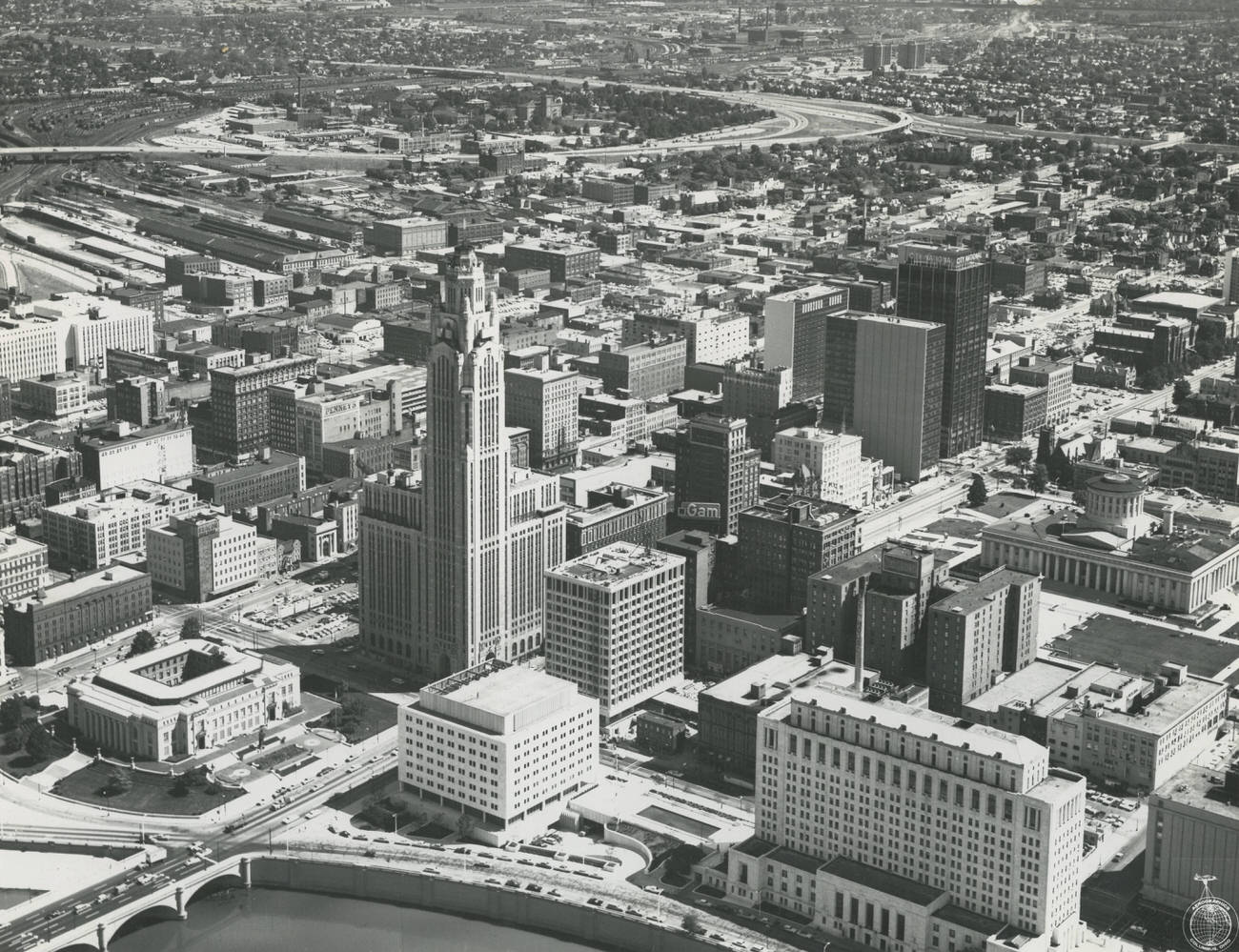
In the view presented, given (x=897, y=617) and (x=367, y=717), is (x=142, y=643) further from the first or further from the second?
(x=897, y=617)

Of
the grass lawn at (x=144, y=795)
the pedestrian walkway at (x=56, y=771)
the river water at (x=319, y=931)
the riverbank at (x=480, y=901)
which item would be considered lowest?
the river water at (x=319, y=931)

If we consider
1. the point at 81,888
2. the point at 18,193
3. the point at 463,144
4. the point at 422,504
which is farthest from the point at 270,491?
the point at 463,144

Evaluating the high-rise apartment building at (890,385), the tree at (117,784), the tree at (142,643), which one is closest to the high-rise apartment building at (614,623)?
the tree at (117,784)

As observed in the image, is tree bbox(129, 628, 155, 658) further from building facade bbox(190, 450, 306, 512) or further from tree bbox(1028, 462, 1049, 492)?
tree bbox(1028, 462, 1049, 492)

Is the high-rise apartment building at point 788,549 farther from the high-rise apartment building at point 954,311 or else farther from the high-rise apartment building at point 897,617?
the high-rise apartment building at point 954,311

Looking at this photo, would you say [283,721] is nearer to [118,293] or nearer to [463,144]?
[118,293]
